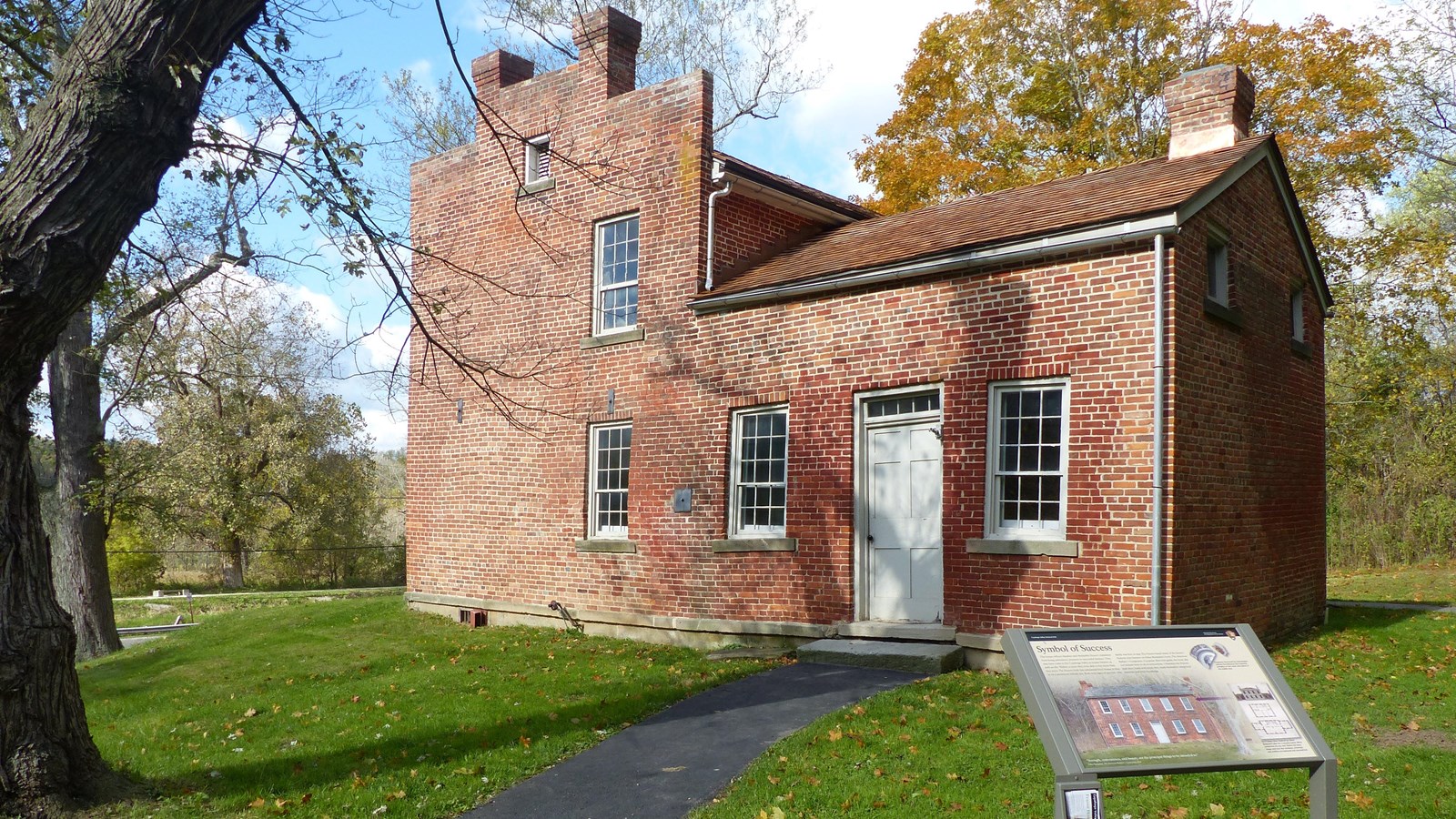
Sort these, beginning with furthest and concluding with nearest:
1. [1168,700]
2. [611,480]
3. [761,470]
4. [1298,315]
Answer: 1. [611,480]
2. [1298,315]
3. [761,470]
4. [1168,700]

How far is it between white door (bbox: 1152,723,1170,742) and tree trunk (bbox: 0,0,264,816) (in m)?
5.92

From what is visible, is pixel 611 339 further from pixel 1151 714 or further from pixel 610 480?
pixel 1151 714

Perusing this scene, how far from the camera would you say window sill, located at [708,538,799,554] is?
1274 centimetres

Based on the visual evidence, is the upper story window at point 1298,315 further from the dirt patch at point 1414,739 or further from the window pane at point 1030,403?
the dirt patch at point 1414,739

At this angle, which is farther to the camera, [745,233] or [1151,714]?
[745,233]

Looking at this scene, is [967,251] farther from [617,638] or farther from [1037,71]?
[1037,71]

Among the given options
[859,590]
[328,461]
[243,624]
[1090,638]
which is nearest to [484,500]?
[243,624]

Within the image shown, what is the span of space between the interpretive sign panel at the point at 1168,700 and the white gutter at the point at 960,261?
6025 mm

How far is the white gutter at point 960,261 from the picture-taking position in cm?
1004

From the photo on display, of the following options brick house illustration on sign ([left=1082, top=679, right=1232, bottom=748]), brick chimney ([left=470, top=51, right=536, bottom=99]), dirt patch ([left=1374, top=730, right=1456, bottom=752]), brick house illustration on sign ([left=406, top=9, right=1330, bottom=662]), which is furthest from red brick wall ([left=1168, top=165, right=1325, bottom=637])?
brick chimney ([left=470, top=51, right=536, bottom=99])

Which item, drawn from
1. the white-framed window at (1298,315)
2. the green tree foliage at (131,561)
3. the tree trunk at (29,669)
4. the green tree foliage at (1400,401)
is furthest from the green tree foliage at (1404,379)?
the green tree foliage at (131,561)

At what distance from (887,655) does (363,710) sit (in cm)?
515

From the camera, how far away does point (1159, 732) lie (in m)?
4.36

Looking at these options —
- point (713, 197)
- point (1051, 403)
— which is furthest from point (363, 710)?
point (713, 197)
